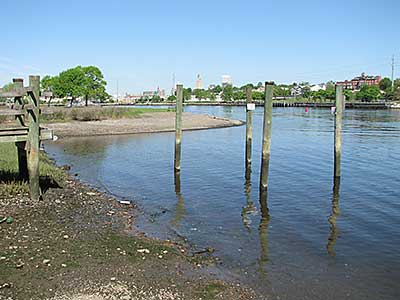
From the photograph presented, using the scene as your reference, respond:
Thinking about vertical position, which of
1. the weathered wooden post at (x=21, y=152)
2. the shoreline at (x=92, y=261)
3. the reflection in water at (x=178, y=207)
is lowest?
the reflection in water at (x=178, y=207)

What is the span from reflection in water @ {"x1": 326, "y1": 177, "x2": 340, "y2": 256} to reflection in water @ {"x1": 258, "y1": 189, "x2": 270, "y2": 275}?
1.64m

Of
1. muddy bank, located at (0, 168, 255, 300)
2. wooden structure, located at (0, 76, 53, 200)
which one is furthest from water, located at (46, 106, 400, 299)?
wooden structure, located at (0, 76, 53, 200)

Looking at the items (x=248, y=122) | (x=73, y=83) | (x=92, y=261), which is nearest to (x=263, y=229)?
(x=92, y=261)

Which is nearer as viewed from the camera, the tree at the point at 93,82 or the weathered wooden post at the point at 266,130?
the weathered wooden post at the point at 266,130

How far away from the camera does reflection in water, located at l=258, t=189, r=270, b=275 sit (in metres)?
9.71

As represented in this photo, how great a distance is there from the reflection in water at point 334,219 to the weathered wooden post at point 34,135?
822cm

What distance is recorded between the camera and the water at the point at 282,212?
9.05 meters

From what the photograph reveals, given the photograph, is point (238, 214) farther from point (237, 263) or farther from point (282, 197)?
point (237, 263)

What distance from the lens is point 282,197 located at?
54.4ft

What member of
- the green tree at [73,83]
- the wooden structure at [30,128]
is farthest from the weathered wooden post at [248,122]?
the green tree at [73,83]

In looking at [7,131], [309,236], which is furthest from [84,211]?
[309,236]

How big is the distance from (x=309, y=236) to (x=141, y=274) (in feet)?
18.7

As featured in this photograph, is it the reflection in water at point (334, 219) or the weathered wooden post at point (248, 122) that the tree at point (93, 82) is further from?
the reflection in water at point (334, 219)

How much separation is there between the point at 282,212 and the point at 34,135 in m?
8.25
